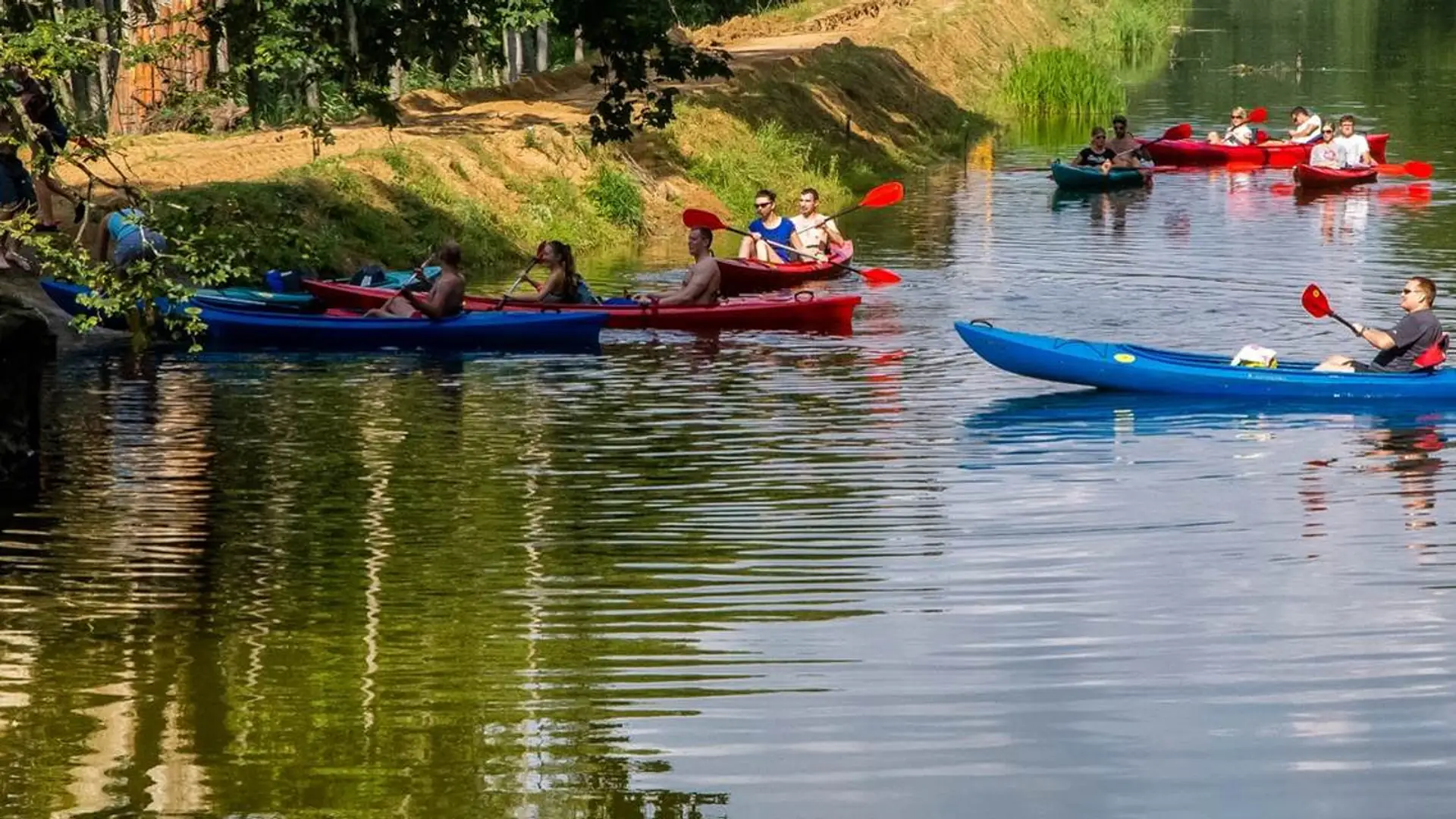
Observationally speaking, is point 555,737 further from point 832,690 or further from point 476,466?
point 476,466

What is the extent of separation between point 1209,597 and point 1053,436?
5092mm

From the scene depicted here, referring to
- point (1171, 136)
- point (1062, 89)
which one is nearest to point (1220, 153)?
point (1171, 136)

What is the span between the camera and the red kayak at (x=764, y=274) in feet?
77.8

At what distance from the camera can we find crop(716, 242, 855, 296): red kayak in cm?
2370

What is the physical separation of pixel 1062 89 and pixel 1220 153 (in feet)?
28.6

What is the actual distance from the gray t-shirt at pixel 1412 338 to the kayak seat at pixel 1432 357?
0.07 ft

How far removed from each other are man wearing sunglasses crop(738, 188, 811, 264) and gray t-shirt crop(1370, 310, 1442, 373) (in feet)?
27.1

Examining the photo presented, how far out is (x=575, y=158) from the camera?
29.6m

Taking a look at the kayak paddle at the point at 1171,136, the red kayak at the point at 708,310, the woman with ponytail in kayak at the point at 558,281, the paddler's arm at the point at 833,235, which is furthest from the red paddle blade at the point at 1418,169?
the woman with ponytail in kayak at the point at 558,281

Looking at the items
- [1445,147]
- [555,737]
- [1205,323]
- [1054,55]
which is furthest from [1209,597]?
[1054,55]

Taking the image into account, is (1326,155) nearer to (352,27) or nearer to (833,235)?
(833,235)

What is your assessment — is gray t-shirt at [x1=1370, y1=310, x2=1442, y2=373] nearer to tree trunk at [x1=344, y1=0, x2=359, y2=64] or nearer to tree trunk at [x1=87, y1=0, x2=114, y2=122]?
tree trunk at [x1=344, y1=0, x2=359, y2=64]

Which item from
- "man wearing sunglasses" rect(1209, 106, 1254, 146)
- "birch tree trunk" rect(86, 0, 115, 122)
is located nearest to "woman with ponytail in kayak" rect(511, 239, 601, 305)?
"birch tree trunk" rect(86, 0, 115, 122)

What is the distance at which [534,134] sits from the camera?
29344mm
